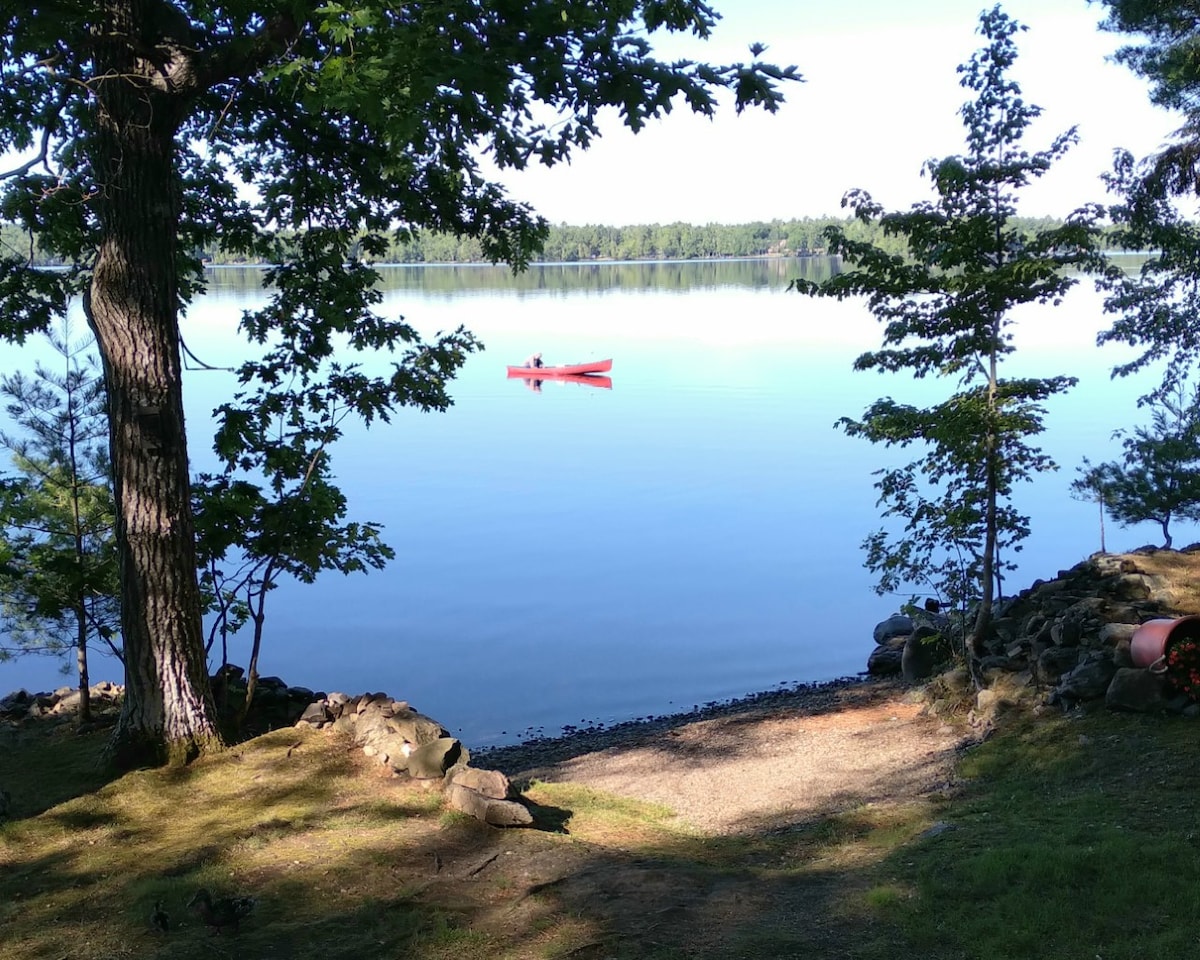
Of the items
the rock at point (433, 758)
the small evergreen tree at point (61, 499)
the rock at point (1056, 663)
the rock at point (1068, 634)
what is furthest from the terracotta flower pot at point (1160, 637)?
the small evergreen tree at point (61, 499)

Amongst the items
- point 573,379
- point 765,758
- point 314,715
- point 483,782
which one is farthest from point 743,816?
point 573,379

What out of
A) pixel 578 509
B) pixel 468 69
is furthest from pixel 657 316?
pixel 468 69

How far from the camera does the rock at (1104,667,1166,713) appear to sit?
7762 mm

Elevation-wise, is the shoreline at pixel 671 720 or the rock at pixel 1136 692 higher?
the rock at pixel 1136 692

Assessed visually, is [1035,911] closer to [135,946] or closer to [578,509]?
[135,946]

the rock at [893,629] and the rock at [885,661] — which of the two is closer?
the rock at [885,661]

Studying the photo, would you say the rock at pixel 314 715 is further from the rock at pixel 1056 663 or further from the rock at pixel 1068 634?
the rock at pixel 1068 634

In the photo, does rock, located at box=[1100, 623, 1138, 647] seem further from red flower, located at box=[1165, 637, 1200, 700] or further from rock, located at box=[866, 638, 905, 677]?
rock, located at box=[866, 638, 905, 677]

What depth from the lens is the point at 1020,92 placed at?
855 cm

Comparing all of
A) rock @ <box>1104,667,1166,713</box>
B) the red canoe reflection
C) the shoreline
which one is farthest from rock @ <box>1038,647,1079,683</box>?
the red canoe reflection

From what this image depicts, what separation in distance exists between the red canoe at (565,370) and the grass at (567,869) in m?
34.3

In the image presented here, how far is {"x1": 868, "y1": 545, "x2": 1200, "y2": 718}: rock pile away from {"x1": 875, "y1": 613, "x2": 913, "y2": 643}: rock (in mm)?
3056

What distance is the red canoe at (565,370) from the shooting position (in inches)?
1610

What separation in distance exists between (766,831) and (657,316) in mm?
61651
